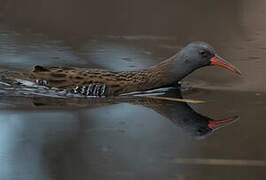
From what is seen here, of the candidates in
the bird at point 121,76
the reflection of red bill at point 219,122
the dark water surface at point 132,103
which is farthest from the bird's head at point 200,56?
the reflection of red bill at point 219,122

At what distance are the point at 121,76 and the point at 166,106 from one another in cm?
77

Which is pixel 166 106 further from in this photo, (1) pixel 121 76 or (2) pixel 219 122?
(2) pixel 219 122

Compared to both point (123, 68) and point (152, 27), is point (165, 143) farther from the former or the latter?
point (152, 27)

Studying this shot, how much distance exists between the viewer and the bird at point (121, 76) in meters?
7.57

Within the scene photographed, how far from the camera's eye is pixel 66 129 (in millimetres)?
6223

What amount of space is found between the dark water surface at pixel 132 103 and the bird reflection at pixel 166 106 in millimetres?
11

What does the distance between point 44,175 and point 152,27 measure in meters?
6.19

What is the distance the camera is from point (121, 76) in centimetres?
778

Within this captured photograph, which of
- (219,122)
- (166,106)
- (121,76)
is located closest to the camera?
(219,122)

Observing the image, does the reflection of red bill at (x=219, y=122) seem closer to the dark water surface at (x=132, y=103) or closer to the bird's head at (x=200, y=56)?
the dark water surface at (x=132, y=103)

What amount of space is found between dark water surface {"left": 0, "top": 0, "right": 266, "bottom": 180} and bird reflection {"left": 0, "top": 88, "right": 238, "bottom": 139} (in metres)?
0.01

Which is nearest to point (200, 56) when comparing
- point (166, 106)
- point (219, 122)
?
point (166, 106)

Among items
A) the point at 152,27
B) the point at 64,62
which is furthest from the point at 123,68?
the point at 152,27

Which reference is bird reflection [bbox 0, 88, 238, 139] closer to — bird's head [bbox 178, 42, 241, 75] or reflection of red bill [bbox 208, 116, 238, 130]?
reflection of red bill [bbox 208, 116, 238, 130]
